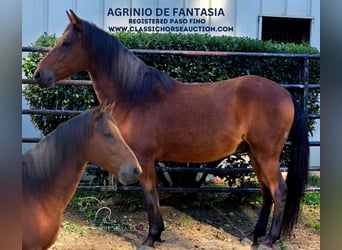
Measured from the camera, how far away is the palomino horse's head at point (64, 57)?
248 centimetres

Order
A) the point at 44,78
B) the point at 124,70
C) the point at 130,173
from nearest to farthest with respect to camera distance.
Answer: the point at 130,173 → the point at 44,78 → the point at 124,70

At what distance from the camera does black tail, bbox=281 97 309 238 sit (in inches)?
109

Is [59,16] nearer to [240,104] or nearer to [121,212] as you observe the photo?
[121,212]

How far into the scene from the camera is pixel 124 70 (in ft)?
8.83

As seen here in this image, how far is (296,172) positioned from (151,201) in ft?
3.21

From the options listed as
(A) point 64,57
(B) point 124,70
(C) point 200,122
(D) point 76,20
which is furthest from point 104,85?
(C) point 200,122

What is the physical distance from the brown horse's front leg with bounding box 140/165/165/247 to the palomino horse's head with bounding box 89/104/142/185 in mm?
893

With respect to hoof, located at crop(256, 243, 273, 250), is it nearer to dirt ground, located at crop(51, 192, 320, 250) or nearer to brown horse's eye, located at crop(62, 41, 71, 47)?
dirt ground, located at crop(51, 192, 320, 250)

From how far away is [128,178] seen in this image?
1751 millimetres

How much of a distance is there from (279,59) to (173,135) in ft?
4.31

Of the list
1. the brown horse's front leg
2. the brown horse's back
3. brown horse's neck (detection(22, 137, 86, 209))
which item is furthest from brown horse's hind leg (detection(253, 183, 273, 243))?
brown horse's neck (detection(22, 137, 86, 209))

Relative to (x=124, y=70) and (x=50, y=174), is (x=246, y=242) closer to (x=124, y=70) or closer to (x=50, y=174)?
(x=124, y=70)

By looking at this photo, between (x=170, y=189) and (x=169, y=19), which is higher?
(x=169, y=19)

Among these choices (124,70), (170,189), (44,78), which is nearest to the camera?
(44,78)
